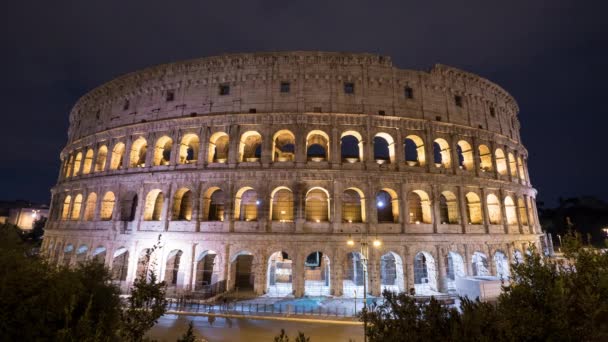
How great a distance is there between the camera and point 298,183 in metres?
20.6

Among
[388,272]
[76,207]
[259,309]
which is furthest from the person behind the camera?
[76,207]

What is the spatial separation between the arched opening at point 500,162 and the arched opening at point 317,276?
711 inches

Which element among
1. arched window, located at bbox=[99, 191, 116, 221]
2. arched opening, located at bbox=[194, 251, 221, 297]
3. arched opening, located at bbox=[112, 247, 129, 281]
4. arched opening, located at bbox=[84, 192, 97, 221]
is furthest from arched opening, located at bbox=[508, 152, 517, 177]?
arched opening, located at bbox=[84, 192, 97, 221]

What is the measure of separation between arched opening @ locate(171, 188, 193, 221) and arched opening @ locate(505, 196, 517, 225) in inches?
1078

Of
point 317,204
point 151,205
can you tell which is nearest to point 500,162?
point 317,204

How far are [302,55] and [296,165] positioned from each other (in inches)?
355

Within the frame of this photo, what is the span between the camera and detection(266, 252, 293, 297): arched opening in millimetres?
19836

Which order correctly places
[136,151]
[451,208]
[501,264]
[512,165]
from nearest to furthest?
[451,208] < [501,264] < [136,151] < [512,165]

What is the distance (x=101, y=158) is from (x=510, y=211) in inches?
1517

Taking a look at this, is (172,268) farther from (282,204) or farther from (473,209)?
(473,209)

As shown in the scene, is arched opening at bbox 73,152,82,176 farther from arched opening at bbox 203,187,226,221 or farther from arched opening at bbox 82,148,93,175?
arched opening at bbox 203,187,226,221

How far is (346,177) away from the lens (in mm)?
20844

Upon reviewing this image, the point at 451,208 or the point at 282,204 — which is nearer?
the point at 451,208

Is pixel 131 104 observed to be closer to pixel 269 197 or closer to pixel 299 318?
pixel 269 197
